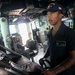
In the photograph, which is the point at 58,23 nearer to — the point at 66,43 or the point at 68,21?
the point at 66,43

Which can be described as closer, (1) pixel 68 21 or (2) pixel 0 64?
(2) pixel 0 64

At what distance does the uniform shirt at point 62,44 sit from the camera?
2674mm

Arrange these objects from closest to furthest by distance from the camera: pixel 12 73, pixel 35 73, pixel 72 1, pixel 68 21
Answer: pixel 12 73 → pixel 35 73 → pixel 72 1 → pixel 68 21

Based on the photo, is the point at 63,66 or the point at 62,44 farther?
the point at 62,44

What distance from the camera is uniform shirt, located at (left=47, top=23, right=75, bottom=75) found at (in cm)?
267

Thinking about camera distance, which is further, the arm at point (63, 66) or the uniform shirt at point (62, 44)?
the uniform shirt at point (62, 44)

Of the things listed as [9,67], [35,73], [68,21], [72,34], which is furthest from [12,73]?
[68,21]

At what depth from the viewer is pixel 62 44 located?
2.75 m

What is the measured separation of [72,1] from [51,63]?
861 centimetres

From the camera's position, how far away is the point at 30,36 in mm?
16594

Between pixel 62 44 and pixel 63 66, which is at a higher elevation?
pixel 62 44

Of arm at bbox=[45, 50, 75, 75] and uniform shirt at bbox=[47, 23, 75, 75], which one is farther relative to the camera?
uniform shirt at bbox=[47, 23, 75, 75]

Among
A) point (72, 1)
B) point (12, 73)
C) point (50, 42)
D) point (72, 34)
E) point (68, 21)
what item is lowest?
point (68, 21)

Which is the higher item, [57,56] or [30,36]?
[57,56]
